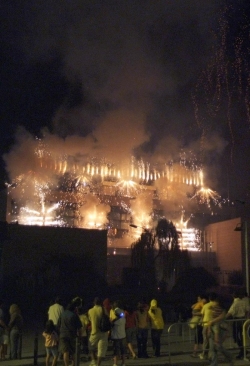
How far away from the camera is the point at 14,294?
3253 centimetres

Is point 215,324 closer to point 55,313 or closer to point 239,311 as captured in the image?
point 239,311

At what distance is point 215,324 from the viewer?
29.1 feet

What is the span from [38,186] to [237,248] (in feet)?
91.2

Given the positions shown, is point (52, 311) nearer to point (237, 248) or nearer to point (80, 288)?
point (80, 288)

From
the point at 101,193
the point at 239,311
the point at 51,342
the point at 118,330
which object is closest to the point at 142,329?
the point at 118,330

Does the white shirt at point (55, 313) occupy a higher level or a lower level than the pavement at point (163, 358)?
higher

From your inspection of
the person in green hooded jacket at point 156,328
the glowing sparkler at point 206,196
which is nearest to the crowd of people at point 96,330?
the person in green hooded jacket at point 156,328

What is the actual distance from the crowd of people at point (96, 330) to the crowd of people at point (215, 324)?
3.51ft

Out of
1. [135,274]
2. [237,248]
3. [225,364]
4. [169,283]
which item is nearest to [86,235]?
[135,274]

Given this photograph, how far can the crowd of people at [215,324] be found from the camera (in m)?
8.77

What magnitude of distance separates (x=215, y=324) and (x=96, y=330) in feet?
8.17

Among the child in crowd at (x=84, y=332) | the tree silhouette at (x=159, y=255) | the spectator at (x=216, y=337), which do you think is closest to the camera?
the spectator at (x=216, y=337)

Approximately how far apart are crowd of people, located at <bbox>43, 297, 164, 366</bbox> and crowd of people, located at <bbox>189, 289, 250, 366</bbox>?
107cm

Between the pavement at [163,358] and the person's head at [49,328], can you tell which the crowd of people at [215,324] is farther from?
the person's head at [49,328]
